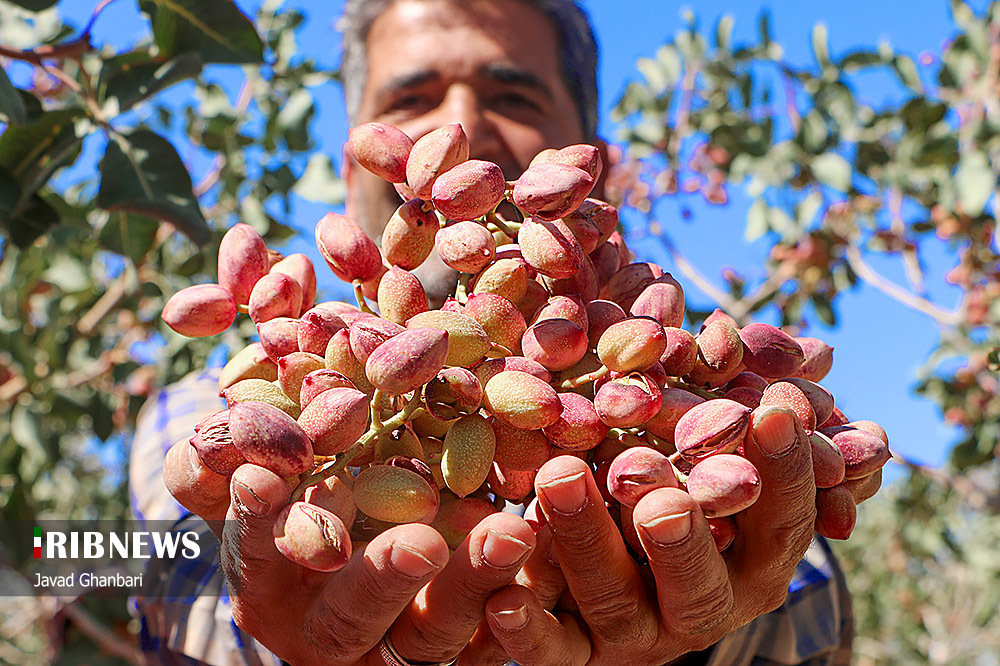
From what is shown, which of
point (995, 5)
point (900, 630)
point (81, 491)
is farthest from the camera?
point (900, 630)

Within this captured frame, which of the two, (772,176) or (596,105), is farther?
(772,176)

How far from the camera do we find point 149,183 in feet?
3.99

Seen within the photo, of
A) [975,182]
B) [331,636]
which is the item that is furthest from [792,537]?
[975,182]

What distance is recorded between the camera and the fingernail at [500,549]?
0.60 meters

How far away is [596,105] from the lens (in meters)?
1.84

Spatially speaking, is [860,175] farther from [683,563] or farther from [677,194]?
[683,563]

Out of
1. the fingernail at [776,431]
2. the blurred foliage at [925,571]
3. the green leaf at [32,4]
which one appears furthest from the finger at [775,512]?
the blurred foliage at [925,571]

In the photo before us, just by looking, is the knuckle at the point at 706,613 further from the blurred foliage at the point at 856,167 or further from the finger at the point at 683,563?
the blurred foliage at the point at 856,167

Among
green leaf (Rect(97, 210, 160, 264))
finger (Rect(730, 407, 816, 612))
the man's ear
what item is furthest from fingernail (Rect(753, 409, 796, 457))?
green leaf (Rect(97, 210, 160, 264))

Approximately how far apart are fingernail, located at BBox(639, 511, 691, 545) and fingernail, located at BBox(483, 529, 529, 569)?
91 millimetres

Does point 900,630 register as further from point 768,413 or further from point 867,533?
point 768,413

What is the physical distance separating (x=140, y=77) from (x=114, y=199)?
0.64 ft

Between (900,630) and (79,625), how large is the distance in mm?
6839

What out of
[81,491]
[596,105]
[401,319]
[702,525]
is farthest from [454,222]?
[81,491]
